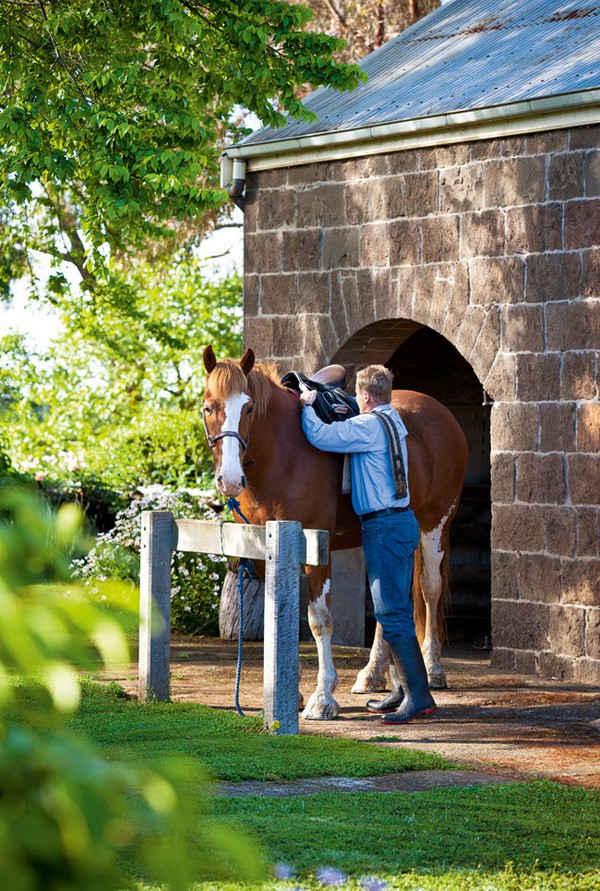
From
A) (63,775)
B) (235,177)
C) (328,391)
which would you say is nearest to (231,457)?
(328,391)

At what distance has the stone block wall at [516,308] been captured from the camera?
28.5ft

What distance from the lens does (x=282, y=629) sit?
248 inches

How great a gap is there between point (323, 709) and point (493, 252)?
381 centimetres

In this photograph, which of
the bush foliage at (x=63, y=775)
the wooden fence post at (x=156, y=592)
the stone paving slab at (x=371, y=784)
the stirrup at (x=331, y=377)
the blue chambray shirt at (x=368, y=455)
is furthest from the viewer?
the stirrup at (x=331, y=377)

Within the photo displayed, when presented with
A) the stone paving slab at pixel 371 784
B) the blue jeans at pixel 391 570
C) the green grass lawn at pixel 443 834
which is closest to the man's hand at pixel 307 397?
the blue jeans at pixel 391 570

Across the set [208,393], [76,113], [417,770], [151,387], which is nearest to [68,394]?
[151,387]

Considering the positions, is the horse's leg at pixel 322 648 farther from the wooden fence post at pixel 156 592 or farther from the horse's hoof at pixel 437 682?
the horse's hoof at pixel 437 682

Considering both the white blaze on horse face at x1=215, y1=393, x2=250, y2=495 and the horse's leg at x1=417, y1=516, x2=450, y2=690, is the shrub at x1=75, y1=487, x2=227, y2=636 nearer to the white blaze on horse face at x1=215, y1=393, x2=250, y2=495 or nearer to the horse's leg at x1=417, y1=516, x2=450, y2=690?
the horse's leg at x1=417, y1=516, x2=450, y2=690

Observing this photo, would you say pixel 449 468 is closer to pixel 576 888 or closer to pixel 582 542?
pixel 582 542

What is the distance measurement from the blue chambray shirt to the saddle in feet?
1.34

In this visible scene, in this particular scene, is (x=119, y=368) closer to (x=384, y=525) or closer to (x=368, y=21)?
(x=368, y=21)

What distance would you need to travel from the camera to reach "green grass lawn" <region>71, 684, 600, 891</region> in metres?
3.89

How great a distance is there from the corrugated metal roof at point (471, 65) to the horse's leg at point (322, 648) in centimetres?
383

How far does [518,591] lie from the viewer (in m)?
9.00
